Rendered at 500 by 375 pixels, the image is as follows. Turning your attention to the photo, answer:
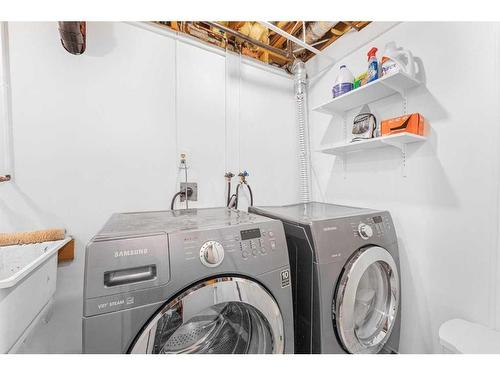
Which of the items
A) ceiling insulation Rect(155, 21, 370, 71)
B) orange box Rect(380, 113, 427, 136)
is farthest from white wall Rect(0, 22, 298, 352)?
orange box Rect(380, 113, 427, 136)

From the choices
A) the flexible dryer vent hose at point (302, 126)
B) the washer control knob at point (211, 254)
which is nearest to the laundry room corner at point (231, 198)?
the washer control knob at point (211, 254)

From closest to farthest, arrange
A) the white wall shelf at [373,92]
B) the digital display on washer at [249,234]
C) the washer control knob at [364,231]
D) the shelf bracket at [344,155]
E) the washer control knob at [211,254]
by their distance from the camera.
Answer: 1. the washer control knob at [211,254]
2. the digital display on washer at [249,234]
3. the washer control knob at [364,231]
4. the white wall shelf at [373,92]
5. the shelf bracket at [344,155]

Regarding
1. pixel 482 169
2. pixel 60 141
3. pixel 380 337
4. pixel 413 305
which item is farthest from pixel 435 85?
pixel 60 141

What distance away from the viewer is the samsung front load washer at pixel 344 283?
0.89 metres

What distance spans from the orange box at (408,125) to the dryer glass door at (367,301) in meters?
0.68

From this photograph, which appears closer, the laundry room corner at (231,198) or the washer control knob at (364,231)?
the laundry room corner at (231,198)

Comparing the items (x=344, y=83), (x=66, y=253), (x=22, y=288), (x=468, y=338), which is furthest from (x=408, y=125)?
(x=66, y=253)

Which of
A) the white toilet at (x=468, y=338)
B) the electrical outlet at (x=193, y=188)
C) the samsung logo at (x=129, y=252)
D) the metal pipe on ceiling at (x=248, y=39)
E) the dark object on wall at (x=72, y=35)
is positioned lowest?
the white toilet at (x=468, y=338)

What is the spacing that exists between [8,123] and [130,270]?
3.98 feet

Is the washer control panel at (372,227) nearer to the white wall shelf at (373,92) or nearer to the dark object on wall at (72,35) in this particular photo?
the white wall shelf at (373,92)

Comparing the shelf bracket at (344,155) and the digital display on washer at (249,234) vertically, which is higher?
the shelf bracket at (344,155)

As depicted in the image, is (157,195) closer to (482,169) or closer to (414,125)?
(414,125)
